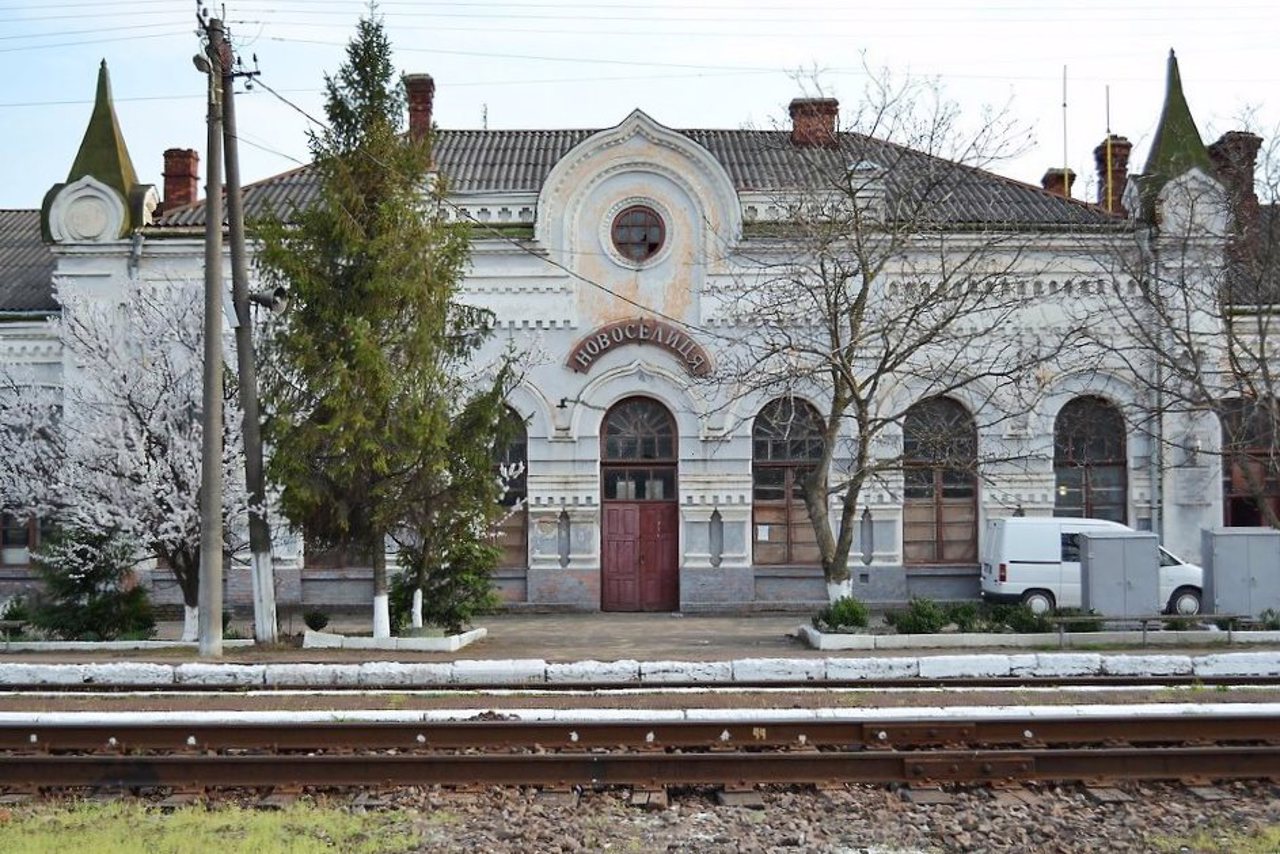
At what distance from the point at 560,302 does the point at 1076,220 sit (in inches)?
448

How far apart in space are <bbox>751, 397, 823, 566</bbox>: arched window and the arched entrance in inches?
70.0

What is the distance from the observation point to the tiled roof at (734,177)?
26.7m

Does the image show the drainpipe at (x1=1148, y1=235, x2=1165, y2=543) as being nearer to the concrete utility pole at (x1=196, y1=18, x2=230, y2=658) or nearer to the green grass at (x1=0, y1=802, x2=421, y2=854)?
the concrete utility pole at (x1=196, y1=18, x2=230, y2=658)

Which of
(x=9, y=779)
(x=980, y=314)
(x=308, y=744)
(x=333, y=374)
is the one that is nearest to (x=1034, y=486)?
(x=980, y=314)

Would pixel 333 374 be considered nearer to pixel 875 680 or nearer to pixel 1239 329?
pixel 875 680

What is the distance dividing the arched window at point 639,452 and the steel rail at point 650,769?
16.8 meters

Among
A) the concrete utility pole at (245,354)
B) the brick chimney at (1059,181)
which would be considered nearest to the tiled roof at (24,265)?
the concrete utility pole at (245,354)

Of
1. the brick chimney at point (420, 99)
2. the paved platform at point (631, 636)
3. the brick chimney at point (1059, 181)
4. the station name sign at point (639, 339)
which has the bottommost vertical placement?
the paved platform at point (631, 636)

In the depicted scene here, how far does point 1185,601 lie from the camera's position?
24.3m

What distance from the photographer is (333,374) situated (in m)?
18.6

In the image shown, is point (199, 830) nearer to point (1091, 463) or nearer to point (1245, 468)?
point (1245, 468)

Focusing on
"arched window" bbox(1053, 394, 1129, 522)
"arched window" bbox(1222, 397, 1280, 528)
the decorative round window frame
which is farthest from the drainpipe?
the decorative round window frame

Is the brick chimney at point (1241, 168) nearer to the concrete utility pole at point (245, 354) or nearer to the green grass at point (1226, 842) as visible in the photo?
the green grass at point (1226, 842)

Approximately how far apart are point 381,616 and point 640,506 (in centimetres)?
829
